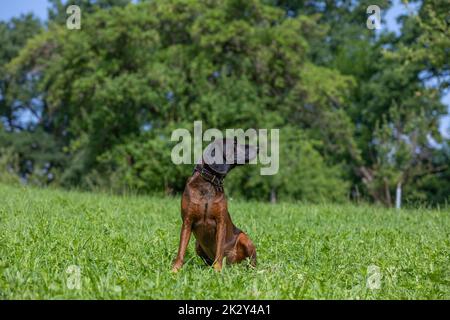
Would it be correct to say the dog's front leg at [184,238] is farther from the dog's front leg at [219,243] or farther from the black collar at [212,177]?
the black collar at [212,177]

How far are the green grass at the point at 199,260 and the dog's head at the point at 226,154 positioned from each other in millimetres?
1008

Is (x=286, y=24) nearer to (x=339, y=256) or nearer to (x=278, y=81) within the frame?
(x=278, y=81)

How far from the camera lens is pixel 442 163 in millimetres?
31234

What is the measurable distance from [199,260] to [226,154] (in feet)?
4.97

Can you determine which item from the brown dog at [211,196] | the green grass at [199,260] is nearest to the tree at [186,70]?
the green grass at [199,260]

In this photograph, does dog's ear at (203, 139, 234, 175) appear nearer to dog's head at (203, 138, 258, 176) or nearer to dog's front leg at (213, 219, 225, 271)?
dog's head at (203, 138, 258, 176)

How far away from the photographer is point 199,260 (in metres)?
6.52

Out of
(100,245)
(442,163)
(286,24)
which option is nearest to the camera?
(100,245)

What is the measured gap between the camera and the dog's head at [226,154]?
18.2 ft

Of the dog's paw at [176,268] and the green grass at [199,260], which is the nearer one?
the green grass at [199,260]

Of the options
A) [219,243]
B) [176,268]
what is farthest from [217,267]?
[176,268]

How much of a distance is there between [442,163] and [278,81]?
39.6 feet

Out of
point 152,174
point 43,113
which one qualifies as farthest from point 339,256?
point 43,113
